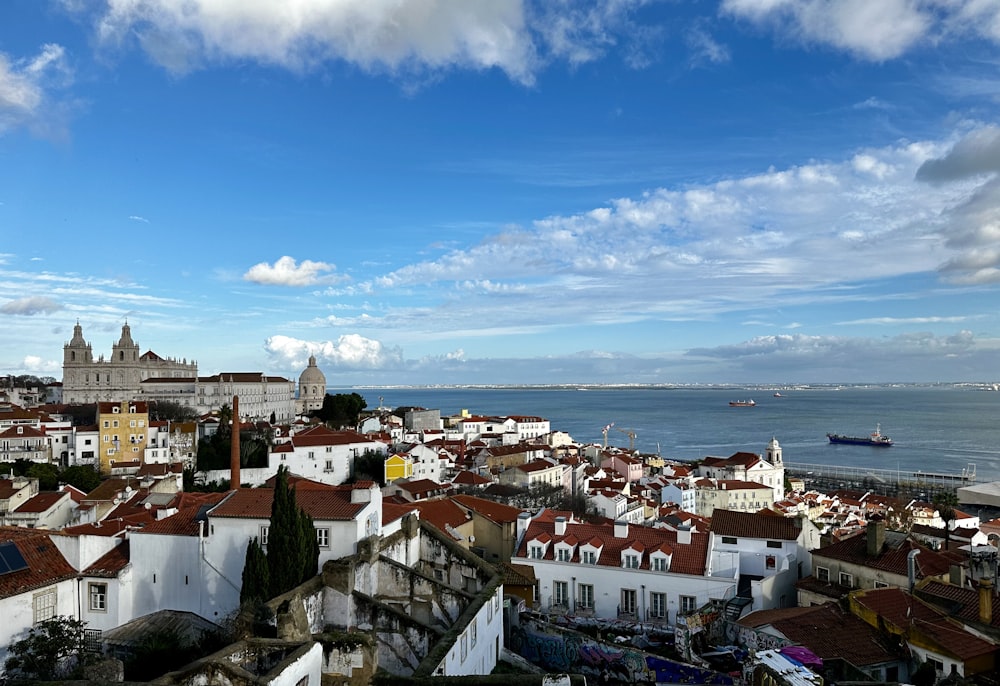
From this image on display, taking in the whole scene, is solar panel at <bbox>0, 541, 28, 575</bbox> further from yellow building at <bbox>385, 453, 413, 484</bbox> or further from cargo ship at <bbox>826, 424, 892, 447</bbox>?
cargo ship at <bbox>826, 424, 892, 447</bbox>

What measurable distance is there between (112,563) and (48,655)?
15.6ft

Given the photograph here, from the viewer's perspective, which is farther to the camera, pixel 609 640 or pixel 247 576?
pixel 609 640

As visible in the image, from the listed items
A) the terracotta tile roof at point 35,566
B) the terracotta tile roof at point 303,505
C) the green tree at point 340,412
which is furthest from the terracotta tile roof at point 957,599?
the green tree at point 340,412

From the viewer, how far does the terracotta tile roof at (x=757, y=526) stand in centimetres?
2400

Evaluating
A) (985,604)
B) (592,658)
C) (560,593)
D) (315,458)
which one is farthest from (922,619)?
(315,458)

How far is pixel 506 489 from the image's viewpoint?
44.5 metres

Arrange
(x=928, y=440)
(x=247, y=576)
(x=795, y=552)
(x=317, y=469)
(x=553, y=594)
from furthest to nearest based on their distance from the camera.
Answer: (x=928, y=440), (x=317, y=469), (x=795, y=552), (x=553, y=594), (x=247, y=576)

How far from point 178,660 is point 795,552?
19141 millimetres

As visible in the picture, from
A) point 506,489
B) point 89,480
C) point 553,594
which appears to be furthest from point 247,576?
point 89,480

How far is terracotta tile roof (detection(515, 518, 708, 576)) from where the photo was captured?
68.8 feet

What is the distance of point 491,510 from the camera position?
30.9m

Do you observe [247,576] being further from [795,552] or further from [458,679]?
[795,552]

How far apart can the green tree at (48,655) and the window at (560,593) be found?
42.2 feet

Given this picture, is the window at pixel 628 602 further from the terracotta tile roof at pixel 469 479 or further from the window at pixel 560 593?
the terracotta tile roof at pixel 469 479
